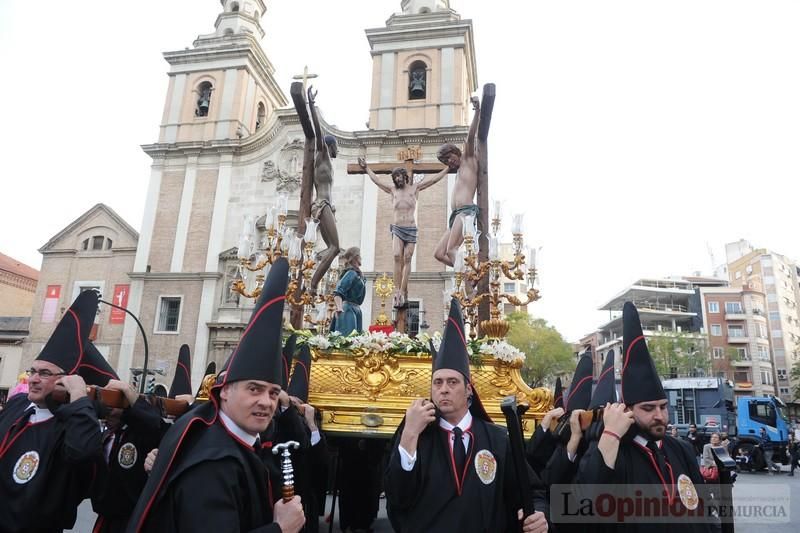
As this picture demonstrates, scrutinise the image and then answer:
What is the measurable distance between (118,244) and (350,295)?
27.2 m

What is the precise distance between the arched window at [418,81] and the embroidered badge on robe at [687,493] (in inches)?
1090

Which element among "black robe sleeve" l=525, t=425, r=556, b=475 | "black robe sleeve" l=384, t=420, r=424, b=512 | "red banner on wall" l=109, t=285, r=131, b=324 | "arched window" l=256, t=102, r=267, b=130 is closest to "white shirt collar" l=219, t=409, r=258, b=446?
"black robe sleeve" l=384, t=420, r=424, b=512

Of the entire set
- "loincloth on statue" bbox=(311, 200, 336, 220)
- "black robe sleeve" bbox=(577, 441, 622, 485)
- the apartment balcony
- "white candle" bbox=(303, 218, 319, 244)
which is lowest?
"black robe sleeve" bbox=(577, 441, 622, 485)

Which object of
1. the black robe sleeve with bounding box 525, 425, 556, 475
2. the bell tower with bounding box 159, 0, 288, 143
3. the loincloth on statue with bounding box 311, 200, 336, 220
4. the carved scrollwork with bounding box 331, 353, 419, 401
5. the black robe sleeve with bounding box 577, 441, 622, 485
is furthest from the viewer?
the bell tower with bounding box 159, 0, 288, 143

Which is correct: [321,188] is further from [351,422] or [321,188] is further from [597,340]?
[597,340]

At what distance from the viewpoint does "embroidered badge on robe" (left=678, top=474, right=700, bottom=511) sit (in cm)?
310

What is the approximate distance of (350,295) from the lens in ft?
26.9

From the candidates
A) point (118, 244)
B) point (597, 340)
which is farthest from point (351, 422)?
point (597, 340)

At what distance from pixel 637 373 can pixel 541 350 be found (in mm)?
39917

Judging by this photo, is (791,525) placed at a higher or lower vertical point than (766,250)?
lower

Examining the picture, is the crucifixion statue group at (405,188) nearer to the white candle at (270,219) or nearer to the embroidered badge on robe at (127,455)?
the white candle at (270,219)

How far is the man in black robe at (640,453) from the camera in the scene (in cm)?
306

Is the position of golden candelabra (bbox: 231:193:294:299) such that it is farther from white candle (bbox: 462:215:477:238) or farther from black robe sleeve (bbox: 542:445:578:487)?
black robe sleeve (bbox: 542:445:578:487)

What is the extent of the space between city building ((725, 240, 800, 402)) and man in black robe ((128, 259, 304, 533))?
63.9 metres
